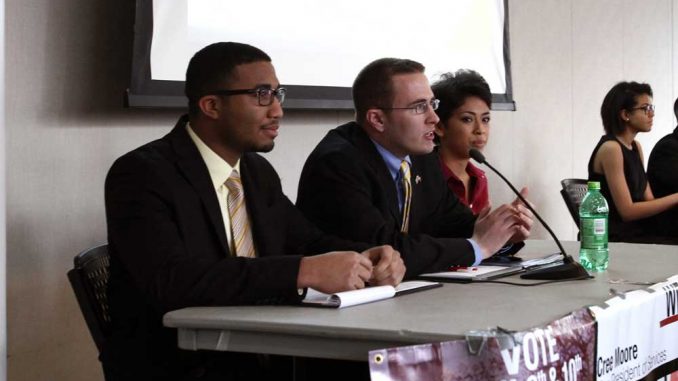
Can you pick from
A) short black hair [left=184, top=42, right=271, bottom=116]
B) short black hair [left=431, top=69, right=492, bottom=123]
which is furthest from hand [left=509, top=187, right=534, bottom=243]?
short black hair [left=431, top=69, right=492, bottom=123]

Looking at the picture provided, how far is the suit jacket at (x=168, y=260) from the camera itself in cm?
185

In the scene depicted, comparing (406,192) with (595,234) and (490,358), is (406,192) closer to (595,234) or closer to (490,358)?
(595,234)

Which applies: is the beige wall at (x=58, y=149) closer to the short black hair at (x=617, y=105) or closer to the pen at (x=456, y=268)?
the pen at (x=456, y=268)

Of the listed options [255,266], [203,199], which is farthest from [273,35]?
[255,266]

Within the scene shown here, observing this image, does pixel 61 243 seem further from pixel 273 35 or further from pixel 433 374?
pixel 433 374

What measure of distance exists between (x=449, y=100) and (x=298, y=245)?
4.06 ft

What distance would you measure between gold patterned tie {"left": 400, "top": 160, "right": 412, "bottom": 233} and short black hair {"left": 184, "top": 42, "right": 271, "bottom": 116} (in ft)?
2.20

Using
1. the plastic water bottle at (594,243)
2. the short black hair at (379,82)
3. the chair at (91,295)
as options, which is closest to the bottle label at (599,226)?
the plastic water bottle at (594,243)

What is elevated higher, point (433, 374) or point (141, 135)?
point (141, 135)

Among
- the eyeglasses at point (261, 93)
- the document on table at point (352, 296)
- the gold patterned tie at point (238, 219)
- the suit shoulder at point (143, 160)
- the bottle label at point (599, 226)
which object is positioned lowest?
the document on table at point (352, 296)

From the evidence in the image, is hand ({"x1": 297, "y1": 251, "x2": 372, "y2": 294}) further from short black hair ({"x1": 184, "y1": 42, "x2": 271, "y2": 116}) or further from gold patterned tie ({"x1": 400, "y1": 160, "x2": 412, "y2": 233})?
gold patterned tie ({"x1": 400, "y1": 160, "x2": 412, "y2": 233})

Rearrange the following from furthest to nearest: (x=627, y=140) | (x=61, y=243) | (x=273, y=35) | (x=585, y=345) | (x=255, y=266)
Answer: (x=627, y=140), (x=273, y=35), (x=61, y=243), (x=255, y=266), (x=585, y=345)

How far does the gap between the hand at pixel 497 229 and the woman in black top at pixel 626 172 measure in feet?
6.58

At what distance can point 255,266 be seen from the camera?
6.15ft
